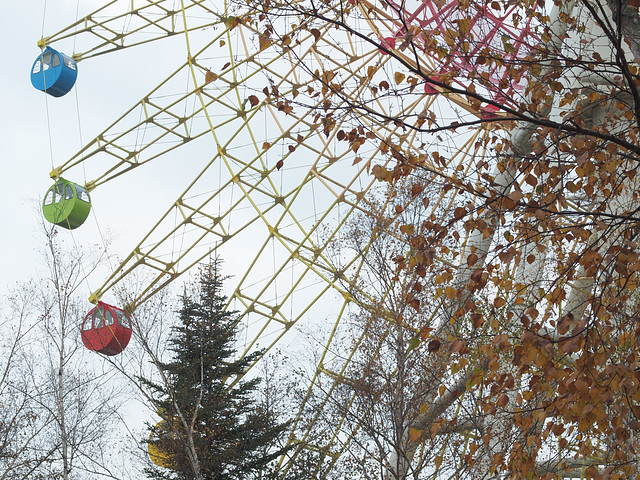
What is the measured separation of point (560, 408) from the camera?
382 cm

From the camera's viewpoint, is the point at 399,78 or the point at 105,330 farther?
the point at 105,330

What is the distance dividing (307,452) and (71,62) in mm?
11025

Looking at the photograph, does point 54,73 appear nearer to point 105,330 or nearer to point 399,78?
point 105,330

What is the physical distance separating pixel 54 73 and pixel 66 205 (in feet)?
10.6

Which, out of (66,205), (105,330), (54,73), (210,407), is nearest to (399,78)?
(210,407)

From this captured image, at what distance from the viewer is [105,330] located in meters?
16.2

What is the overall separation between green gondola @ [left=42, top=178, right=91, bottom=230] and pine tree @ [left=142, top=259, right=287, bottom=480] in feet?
13.2

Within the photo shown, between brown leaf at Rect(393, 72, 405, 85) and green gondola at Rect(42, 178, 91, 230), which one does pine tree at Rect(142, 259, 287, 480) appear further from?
brown leaf at Rect(393, 72, 405, 85)

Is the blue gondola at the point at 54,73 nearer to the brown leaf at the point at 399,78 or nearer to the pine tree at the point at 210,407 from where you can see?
the pine tree at the point at 210,407

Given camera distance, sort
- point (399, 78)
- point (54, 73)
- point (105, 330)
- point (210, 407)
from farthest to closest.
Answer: point (54, 73)
point (105, 330)
point (210, 407)
point (399, 78)

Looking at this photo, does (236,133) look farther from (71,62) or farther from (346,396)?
(346,396)

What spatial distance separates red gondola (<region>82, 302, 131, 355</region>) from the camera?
1612 centimetres

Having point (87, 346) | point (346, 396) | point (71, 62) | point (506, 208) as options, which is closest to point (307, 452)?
point (346, 396)

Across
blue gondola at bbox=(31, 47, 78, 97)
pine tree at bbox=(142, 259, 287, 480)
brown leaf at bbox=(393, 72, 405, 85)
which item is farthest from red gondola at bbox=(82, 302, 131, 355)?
brown leaf at bbox=(393, 72, 405, 85)
